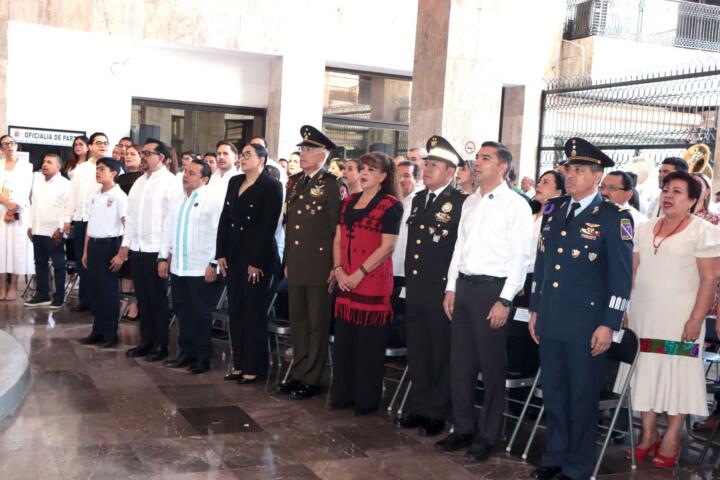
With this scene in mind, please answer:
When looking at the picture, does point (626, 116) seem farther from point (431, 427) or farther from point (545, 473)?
point (545, 473)

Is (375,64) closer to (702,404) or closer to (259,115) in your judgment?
(259,115)

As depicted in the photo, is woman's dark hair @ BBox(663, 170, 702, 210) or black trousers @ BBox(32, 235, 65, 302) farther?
black trousers @ BBox(32, 235, 65, 302)

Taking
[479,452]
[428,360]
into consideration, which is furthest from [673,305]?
[428,360]

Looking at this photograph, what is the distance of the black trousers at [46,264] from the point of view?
8.40 meters

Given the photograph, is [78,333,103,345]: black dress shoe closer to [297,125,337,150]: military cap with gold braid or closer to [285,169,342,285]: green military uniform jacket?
[285,169,342,285]: green military uniform jacket

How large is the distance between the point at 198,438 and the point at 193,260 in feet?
5.70

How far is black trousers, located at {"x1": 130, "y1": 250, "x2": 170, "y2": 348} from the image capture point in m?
6.20

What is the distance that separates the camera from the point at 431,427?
4.72 metres

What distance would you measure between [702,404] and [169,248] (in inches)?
148

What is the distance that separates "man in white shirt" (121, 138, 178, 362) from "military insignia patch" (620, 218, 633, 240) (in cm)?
351

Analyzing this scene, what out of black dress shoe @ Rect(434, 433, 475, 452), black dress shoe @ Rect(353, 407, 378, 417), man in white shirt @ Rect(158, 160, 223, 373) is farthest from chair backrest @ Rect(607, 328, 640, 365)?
man in white shirt @ Rect(158, 160, 223, 373)

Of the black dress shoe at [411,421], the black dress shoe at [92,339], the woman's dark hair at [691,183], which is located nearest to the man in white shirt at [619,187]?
the woman's dark hair at [691,183]

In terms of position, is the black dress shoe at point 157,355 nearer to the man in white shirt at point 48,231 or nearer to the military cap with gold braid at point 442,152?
the man in white shirt at point 48,231

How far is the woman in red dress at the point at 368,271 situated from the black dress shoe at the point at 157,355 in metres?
1.79
